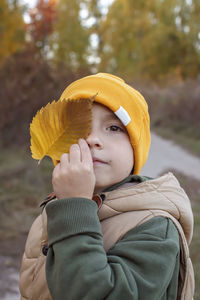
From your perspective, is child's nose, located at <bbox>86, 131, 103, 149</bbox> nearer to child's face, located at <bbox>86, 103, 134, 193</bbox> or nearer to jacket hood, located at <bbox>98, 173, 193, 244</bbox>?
child's face, located at <bbox>86, 103, 134, 193</bbox>

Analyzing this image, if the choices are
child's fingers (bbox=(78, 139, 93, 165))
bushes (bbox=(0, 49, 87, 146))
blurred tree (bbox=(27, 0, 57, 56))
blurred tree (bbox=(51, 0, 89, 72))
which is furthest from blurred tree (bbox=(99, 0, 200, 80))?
child's fingers (bbox=(78, 139, 93, 165))

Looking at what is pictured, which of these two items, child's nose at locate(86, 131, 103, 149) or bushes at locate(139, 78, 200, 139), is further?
bushes at locate(139, 78, 200, 139)

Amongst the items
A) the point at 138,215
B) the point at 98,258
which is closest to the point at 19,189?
the point at 138,215

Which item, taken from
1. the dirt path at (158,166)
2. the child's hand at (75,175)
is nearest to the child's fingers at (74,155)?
the child's hand at (75,175)

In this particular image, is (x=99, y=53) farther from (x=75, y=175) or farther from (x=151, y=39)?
(x=75, y=175)

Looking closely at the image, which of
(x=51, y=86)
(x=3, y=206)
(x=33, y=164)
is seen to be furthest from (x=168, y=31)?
(x=3, y=206)

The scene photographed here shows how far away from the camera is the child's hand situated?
121cm

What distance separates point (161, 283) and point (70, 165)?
18.1 inches

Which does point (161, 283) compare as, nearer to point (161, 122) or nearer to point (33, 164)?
point (33, 164)

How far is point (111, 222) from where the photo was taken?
4.29 ft

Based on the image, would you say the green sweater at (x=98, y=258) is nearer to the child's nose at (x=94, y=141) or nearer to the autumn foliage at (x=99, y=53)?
the child's nose at (x=94, y=141)

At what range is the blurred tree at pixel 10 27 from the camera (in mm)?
9320

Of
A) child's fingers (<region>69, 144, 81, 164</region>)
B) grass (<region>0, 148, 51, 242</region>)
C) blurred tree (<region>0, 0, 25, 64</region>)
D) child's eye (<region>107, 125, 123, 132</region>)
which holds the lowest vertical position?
grass (<region>0, 148, 51, 242</region>)

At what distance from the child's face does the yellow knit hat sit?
3cm
